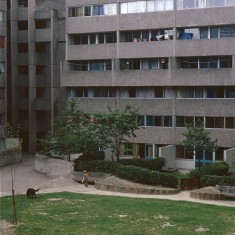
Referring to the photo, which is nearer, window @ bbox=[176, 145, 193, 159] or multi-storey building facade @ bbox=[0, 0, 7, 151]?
window @ bbox=[176, 145, 193, 159]

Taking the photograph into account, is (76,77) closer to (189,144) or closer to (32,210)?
(189,144)

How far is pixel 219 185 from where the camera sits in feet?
127

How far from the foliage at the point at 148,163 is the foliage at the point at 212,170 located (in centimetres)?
505

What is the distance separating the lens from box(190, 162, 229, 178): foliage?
142ft

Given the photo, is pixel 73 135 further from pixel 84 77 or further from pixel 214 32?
pixel 214 32

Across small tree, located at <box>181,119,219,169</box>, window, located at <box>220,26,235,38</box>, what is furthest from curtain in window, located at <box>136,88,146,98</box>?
small tree, located at <box>181,119,219,169</box>

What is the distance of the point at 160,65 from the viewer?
5691 cm

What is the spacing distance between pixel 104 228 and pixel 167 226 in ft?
10.7

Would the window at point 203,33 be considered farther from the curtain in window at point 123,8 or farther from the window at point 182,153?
the window at point 182,153

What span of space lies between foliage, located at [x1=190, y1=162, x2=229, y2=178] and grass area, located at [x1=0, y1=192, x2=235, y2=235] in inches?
362

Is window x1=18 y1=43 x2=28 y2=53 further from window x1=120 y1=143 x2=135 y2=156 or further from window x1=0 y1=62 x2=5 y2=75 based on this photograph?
window x1=120 y1=143 x2=135 y2=156

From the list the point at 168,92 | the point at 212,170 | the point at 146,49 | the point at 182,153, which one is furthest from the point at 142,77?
the point at 212,170

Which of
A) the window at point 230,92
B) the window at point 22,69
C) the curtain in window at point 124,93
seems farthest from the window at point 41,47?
the window at point 230,92

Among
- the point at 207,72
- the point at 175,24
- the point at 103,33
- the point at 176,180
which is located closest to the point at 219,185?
the point at 176,180
